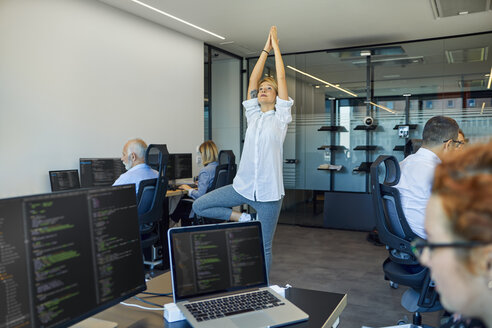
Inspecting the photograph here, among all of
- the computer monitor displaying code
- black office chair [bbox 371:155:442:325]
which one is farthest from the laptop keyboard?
the computer monitor displaying code

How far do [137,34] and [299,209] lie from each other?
13.1 ft

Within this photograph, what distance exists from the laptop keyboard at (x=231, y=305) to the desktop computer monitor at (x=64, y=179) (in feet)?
11.7

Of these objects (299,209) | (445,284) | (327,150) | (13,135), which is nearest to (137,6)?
(13,135)

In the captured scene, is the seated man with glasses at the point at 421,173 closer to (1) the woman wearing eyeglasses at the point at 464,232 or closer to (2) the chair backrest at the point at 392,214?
(2) the chair backrest at the point at 392,214

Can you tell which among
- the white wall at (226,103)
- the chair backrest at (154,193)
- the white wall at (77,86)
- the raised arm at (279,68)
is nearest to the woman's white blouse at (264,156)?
the raised arm at (279,68)

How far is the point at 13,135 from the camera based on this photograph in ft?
13.6

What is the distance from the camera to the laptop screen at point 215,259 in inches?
52.8

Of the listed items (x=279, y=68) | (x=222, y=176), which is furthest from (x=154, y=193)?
(x=279, y=68)

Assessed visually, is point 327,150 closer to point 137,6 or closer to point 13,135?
point 137,6

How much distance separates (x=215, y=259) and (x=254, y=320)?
25 cm

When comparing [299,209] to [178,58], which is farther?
[299,209]

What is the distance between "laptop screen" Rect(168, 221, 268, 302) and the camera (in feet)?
4.40

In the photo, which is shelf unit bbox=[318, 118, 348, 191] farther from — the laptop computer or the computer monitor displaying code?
the laptop computer

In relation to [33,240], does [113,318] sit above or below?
below
